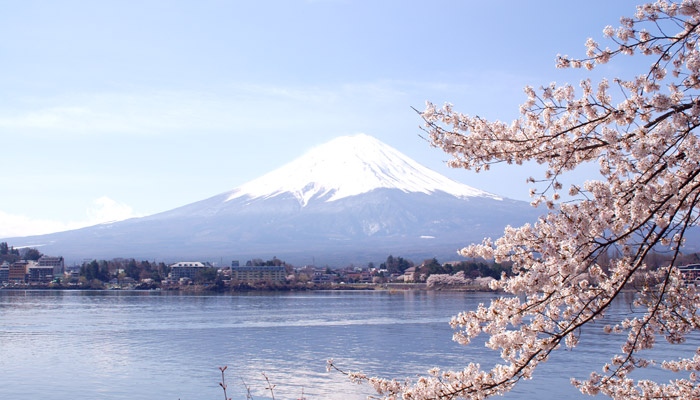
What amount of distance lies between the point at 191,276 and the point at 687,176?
5850cm

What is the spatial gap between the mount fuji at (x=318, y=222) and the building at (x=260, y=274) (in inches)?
1540

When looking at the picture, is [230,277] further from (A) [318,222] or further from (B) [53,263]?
(A) [318,222]

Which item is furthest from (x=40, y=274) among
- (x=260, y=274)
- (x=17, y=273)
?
(x=260, y=274)

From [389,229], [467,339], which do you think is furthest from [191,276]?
[389,229]

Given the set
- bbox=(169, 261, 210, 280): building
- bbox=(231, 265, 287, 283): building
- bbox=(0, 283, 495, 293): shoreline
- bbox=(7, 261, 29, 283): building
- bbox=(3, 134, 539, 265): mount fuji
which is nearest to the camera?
bbox=(0, 283, 495, 293): shoreline

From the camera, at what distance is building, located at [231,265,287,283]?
2167 inches

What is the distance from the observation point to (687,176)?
2777 mm

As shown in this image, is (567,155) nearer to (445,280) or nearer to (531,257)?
(531,257)

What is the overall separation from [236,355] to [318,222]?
4529 inches

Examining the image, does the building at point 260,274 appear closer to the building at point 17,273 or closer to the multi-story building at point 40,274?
the multi-story building at point 40,274

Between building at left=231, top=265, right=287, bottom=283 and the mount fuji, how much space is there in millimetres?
39127

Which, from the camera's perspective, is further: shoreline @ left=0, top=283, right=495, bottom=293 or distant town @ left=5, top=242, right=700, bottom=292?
distant town @ left=5, top=242, right=700, bottom=292

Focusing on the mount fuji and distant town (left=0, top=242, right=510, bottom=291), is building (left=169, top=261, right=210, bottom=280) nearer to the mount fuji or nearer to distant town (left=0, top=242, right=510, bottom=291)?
distant town (left=0, top=242, right=510, bottom=291)

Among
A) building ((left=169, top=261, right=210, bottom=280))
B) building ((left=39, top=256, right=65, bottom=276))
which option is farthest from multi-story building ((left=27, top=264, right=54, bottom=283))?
building ((left=169, top=261, right=210, bottom=280))
